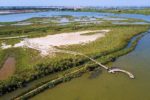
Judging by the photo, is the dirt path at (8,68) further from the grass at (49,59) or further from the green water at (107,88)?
the green water at (107,88)

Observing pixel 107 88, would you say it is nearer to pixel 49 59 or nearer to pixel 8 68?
pixel 49 59

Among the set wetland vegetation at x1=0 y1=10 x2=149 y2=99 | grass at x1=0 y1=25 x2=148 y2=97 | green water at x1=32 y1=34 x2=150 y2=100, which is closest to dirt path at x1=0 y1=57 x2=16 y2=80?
wetland vegetation at x1=0 y1=10 x2=149 y2=99

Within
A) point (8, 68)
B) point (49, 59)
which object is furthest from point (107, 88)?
point (8, 68)

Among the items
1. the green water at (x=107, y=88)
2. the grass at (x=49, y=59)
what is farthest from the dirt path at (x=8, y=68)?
the green water at (x=107, y=88)

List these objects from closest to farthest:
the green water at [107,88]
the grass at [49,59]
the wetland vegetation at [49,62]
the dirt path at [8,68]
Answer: the green water at [107,88]
the wetland vegetation at [49,62]
the grass at [49,59]
the dirt path at [8,68]

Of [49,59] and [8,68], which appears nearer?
[8,68]

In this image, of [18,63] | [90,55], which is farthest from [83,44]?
[18,63]

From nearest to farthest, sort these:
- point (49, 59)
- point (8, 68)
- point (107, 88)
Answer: point (107, 88) → point (8, 68) → point (49, 59)
